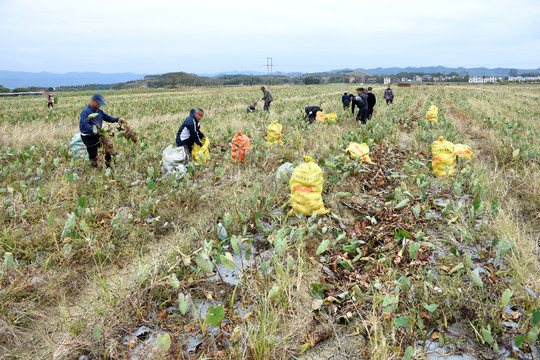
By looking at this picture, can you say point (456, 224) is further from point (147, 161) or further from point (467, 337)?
point (147, 161)

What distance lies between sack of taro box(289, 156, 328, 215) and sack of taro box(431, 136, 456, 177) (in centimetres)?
243

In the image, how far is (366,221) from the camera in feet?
12.3

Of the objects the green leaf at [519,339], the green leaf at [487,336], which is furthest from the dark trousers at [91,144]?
the green leaf at [519,339]

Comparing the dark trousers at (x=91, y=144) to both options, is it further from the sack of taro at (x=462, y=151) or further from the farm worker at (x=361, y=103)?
the farm worker at (x=361, y=103)

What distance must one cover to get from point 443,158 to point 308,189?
106 inches

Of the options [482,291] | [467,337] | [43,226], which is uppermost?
[43,226]

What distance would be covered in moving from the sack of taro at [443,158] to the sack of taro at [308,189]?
243 cm

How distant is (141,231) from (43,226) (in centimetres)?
109

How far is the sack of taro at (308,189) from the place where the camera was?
3.71 metres

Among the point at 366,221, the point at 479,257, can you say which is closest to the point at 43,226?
the point at 366,221

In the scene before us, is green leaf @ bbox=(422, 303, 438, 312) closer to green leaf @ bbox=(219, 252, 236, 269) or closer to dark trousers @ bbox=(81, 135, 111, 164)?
green leaf @ bbox=(219, 252, 236, 269)

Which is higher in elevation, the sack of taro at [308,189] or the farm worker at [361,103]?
the farm worker at [361,103]

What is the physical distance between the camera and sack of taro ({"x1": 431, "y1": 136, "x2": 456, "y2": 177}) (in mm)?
4918

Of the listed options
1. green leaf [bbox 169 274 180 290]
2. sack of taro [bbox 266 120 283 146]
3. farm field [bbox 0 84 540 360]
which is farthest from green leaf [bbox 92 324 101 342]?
sack of taro [bbox 266 120 283 146]
